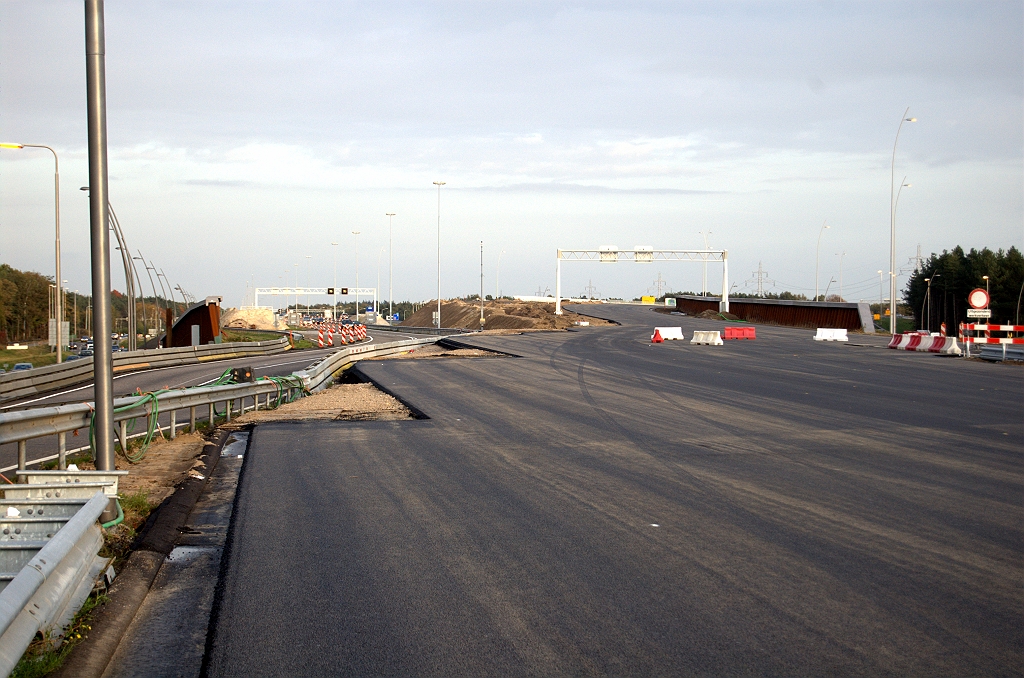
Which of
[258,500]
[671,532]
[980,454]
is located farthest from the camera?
[980,454]

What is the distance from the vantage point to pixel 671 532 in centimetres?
748

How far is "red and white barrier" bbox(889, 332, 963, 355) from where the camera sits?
33.1 meters

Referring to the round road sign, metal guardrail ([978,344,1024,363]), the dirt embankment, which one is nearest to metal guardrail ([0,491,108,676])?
metal guardrail ([978,344,1024,363])

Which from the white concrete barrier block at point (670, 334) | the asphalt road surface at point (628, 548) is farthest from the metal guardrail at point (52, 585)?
Answer: the white concrete barrier block at point (670, 334)

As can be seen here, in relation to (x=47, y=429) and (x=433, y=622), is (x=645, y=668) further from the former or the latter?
(x=47, y=429)

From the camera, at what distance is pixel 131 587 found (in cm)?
605

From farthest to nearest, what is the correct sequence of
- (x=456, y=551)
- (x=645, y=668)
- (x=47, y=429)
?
(x=47, y=429)
(x=456, y=551)
(x=645, y=668)

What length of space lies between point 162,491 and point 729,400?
39.6 ft

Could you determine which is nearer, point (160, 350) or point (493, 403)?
point (493, 403)

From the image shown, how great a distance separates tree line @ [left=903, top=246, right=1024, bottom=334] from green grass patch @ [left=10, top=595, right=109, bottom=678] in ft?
318

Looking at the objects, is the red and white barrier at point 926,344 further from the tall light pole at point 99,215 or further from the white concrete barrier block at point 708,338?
the tall light pole at point 99,215

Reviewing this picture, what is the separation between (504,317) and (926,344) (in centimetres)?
4679

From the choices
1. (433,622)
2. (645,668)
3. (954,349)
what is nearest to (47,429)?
(433,622)

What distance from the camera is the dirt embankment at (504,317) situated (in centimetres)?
7106
